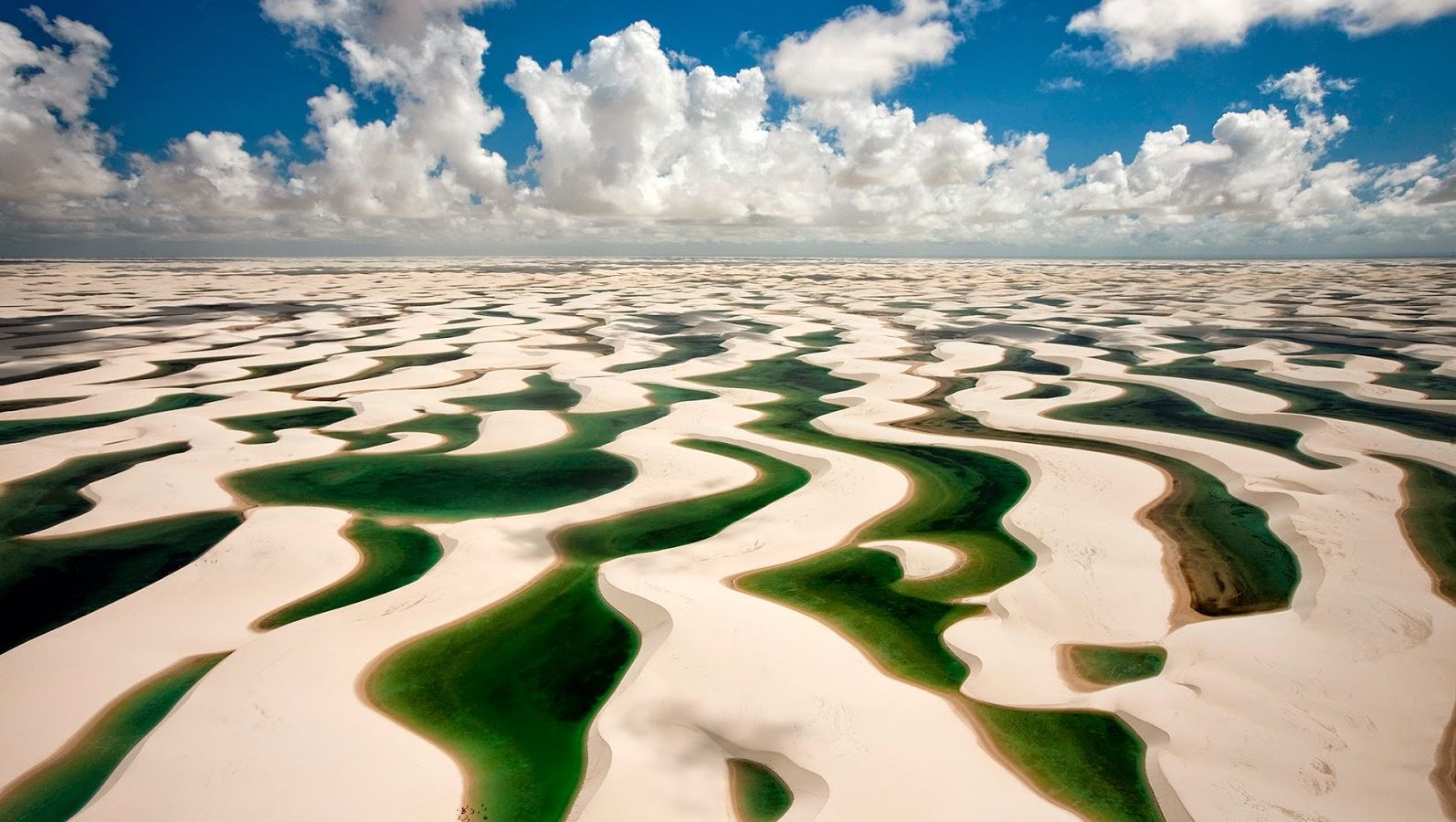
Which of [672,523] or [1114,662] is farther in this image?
[672,523]

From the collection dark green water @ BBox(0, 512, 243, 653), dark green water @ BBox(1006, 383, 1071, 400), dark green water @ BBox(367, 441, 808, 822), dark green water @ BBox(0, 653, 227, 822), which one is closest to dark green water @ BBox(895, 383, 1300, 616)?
dark green water @ BBox(1006, 383, 1071, 400)

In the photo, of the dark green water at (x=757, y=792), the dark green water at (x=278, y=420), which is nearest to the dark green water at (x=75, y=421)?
the dark green water at (x=278, y=420)

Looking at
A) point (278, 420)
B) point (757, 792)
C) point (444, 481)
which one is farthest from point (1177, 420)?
point (278, 420)

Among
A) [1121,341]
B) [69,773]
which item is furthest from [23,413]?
[1121,341]

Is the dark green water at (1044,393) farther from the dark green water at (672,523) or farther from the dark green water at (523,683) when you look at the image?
the dark green water at (523,683)

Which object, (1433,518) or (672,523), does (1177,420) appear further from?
(672,523)

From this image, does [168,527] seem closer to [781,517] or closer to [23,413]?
[781,517]

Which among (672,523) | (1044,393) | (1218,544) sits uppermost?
(1218,544)
